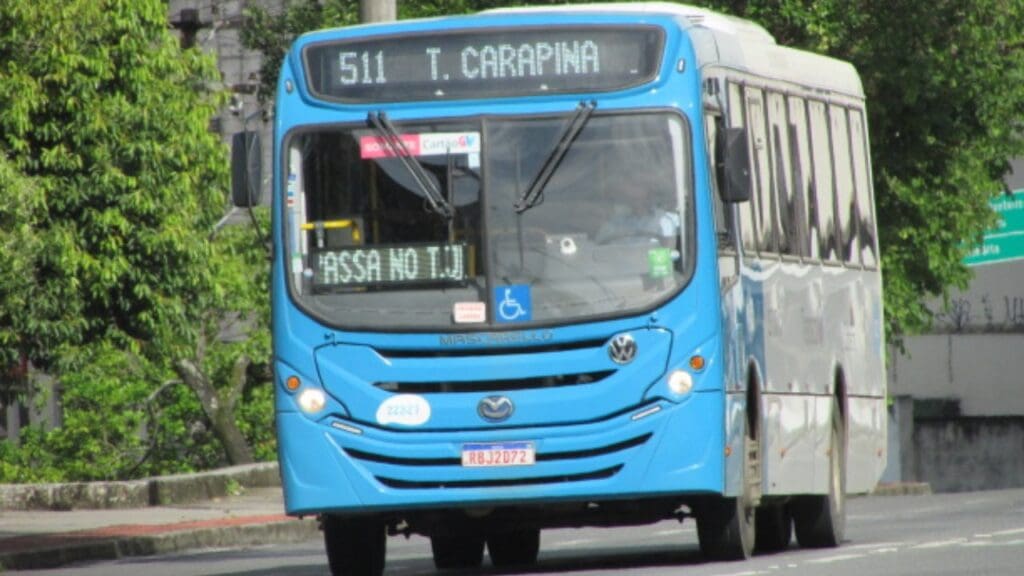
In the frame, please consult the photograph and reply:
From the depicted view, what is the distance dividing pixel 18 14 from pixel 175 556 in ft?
14.5

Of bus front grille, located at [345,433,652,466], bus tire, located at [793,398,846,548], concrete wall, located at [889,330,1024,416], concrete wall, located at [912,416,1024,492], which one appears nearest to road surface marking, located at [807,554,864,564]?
bus tire, located at [793,398,846,548]

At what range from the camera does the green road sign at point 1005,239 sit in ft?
139

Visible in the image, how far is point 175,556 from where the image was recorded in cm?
2180

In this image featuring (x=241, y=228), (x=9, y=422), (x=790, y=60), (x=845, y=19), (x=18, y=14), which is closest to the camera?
(x=790, y=60)

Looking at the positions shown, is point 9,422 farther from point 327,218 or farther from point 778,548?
point 327,218

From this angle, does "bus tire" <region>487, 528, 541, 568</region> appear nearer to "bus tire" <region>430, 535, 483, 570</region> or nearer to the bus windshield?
"bus tire" <region>430, 535, 483, 570</region>

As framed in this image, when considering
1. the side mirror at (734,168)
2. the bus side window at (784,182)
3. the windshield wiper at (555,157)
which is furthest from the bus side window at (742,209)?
the windshield wiper at (555,157)

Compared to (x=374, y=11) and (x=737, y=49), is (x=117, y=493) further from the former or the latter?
(x=737, y=49)

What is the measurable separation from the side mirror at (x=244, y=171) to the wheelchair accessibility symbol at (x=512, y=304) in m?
1.49

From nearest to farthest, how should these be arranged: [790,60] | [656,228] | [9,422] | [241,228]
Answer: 1. [656,228]
2. [790,60]
3. [241,228]
4. [9,422]

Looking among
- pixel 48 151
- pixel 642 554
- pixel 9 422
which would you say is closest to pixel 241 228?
pixel 9 422

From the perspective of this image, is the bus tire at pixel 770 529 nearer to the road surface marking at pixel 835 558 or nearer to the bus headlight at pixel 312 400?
the road surface marking at pixel 835 558

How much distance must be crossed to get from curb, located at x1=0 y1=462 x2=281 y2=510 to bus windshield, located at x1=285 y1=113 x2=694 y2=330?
12034 millimetres

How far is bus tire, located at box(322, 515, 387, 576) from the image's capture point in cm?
1555
